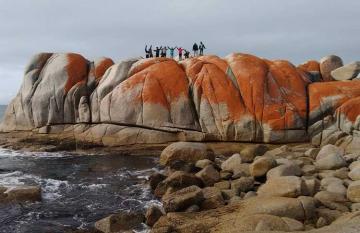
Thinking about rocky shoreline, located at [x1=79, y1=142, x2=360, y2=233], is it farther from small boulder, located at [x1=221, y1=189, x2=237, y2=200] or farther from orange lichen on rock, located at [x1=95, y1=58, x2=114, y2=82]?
orange lichen on rock, located at [x1=95, y1=58, x2=114, y2=82]

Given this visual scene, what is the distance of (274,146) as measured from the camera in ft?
93.7

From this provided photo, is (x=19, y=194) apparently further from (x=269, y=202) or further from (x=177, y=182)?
(x=269, y=202)

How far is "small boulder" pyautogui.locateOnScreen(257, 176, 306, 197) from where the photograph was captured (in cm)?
1416

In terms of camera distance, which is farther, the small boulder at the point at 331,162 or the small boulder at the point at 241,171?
the small boulder at the point at 331,162

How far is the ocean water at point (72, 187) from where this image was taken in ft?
48.8

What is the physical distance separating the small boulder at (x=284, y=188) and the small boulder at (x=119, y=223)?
14.6 feet

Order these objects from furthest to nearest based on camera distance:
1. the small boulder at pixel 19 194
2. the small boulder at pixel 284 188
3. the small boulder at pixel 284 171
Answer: the small boulder at pixel 284 171, the small boulder at pixel 19 194, the small boulder at pixel 284 188

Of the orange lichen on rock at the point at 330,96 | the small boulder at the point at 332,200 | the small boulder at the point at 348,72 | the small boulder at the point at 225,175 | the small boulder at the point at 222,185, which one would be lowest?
the small boulder at the point at 225,175

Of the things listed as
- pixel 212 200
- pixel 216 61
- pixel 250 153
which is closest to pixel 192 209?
pixel 212 200

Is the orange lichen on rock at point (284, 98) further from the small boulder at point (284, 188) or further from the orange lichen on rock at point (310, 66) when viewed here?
the small boulder at point (284, 188)

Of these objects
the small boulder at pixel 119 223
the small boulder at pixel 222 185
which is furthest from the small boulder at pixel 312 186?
the small boulder at pixel 119 223

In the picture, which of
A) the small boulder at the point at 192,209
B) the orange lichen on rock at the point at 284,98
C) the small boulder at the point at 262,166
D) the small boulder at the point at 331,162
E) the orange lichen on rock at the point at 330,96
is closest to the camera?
the small boulder at the point at 192,209

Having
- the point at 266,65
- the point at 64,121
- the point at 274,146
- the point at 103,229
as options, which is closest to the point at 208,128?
the point at 274,146

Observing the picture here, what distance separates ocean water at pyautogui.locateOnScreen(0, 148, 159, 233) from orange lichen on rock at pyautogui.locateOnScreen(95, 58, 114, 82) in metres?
7.41
